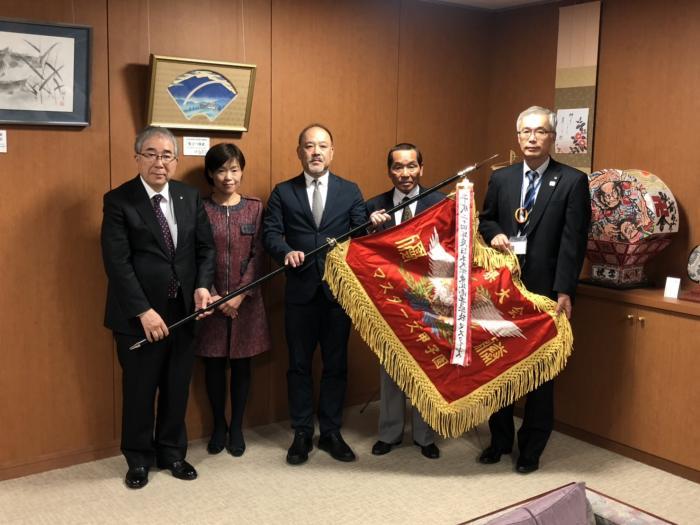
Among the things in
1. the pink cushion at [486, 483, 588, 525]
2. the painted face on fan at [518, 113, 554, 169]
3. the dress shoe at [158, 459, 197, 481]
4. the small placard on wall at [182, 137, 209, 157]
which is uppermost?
the painted face on fan at [518, 113, 554, 169]

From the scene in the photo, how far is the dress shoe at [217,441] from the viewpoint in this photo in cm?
347

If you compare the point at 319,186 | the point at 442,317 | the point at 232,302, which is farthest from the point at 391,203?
the point at 232,302

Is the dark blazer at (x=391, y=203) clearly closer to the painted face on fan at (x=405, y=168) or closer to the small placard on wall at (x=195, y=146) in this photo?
the painted face on fan at (x=405, y=168)

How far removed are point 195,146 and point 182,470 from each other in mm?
1471

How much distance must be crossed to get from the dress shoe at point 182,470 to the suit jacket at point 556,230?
1.68m

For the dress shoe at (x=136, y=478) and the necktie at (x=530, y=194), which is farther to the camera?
the necktie at (x=530, y=194)

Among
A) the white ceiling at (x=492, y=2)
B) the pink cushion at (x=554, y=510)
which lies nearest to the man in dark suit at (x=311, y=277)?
the white ceiling at (x=492, y=2)

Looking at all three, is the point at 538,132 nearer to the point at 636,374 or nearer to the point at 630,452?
the point at 636,374

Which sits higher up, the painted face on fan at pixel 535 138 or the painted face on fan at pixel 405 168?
the painted face on fan at pixel 535 138

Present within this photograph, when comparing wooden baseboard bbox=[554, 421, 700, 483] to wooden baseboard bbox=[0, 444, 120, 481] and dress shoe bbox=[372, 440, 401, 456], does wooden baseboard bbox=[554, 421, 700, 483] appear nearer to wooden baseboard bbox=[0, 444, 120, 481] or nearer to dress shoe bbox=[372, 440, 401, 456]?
dress shoe bbox=[372, 440, 401, 456]

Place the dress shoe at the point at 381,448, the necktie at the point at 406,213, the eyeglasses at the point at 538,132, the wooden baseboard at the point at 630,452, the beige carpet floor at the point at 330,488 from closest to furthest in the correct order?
the beige carpet floor at the point at 330,488, the eyeglasses at the point at 538,132, the wooden baseboard at the point at 630,452, the necktie at the point at 406,213, the dress shoe at the point at 381,448

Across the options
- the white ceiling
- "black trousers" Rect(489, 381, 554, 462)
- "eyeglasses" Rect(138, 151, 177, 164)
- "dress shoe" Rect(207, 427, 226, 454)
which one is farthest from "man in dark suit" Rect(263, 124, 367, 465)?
the white ceiling

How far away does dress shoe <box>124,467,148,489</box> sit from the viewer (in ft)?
10.1

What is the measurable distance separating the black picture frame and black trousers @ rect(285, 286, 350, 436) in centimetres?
128
